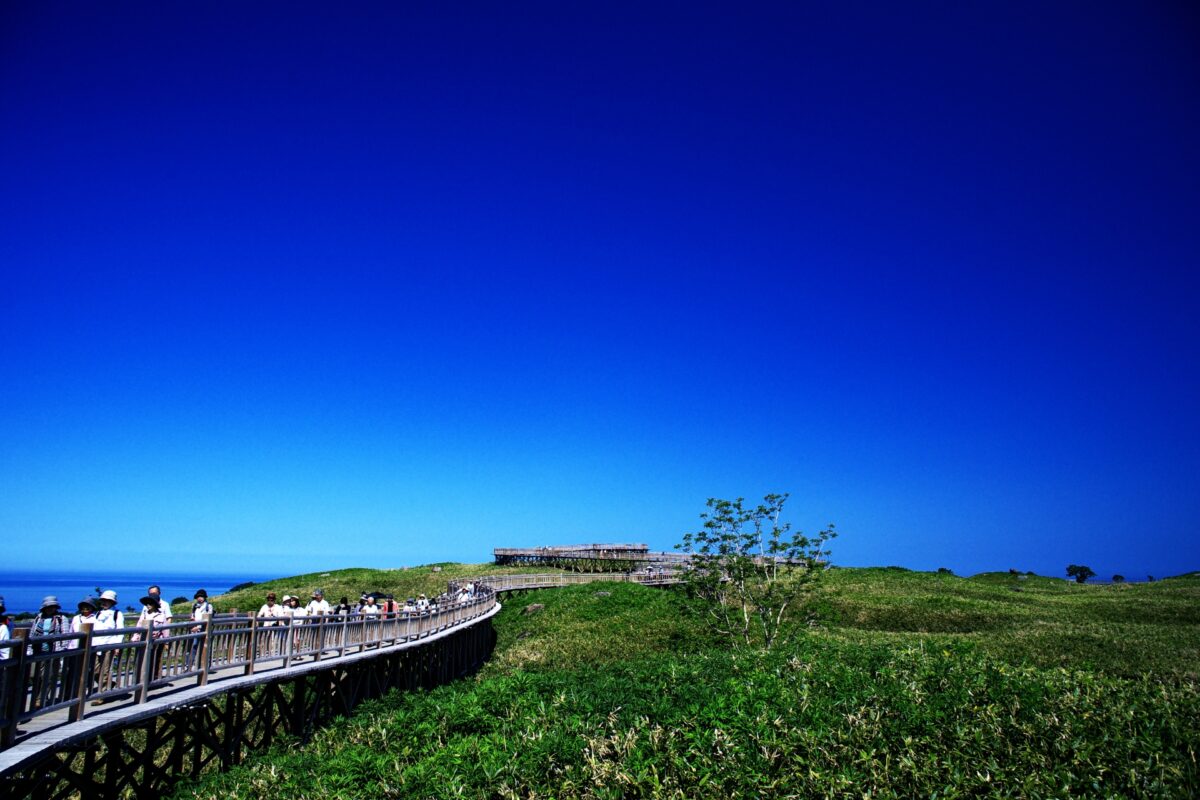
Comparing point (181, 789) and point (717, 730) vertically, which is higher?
point (717, 730)

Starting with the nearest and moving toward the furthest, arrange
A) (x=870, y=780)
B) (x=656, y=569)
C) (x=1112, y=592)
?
(x=870, y=780)
(x=1112, y=592)
(x=656, y=569)

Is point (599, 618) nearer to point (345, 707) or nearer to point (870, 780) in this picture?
point (345, 707)

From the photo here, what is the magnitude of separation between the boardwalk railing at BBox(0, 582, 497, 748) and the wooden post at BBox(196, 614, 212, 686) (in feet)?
0.06

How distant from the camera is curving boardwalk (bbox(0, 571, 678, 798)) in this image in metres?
Answer: 8.89

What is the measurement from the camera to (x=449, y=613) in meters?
28.6

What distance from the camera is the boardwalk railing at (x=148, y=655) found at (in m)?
8.63

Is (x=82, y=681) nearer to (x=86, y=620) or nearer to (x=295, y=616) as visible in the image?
(x=86, y=620)

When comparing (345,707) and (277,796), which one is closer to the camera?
(277,796)

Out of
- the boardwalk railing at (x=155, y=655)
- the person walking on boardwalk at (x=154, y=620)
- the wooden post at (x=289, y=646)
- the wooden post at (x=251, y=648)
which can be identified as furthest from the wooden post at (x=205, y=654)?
the wooden post at (x=289, y=646)

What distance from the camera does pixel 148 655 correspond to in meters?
11.1

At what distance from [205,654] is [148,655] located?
5.97ft

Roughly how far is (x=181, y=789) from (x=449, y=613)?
1789 cm

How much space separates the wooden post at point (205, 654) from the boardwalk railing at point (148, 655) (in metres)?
0.02

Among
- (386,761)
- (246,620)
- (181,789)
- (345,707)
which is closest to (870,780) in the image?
(386,761)
